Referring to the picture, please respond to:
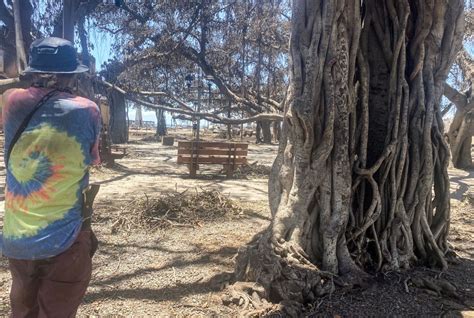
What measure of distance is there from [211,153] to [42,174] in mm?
8555

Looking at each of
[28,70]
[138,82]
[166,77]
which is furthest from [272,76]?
[28,70]

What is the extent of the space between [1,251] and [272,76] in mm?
12830

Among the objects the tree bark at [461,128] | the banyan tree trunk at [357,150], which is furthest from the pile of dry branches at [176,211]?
the tree bark at [461,128]

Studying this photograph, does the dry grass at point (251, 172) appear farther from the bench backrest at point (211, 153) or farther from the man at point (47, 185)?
the man at point (47, 185)

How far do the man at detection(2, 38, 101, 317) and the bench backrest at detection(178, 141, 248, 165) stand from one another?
8.13 m

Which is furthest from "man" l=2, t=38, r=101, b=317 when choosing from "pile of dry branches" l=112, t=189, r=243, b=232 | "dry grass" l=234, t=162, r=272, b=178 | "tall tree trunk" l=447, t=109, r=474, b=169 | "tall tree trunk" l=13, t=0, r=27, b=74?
"tall tree trunk" l=447, t=109, r=474, b=169

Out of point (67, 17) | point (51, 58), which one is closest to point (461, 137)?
point (67, 17)

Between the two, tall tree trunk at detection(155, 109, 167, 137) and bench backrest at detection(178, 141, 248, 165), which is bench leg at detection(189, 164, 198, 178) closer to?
bench backrest at detection(178, 141, 248, 165)

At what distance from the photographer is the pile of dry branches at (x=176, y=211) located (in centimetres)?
519

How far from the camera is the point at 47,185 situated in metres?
1.79

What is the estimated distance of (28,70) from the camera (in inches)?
74.2

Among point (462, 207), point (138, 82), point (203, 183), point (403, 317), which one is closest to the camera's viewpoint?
point (403, 317)

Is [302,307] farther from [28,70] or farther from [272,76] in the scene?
[272,76]

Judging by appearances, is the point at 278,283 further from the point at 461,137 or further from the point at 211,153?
the point at 461,137
